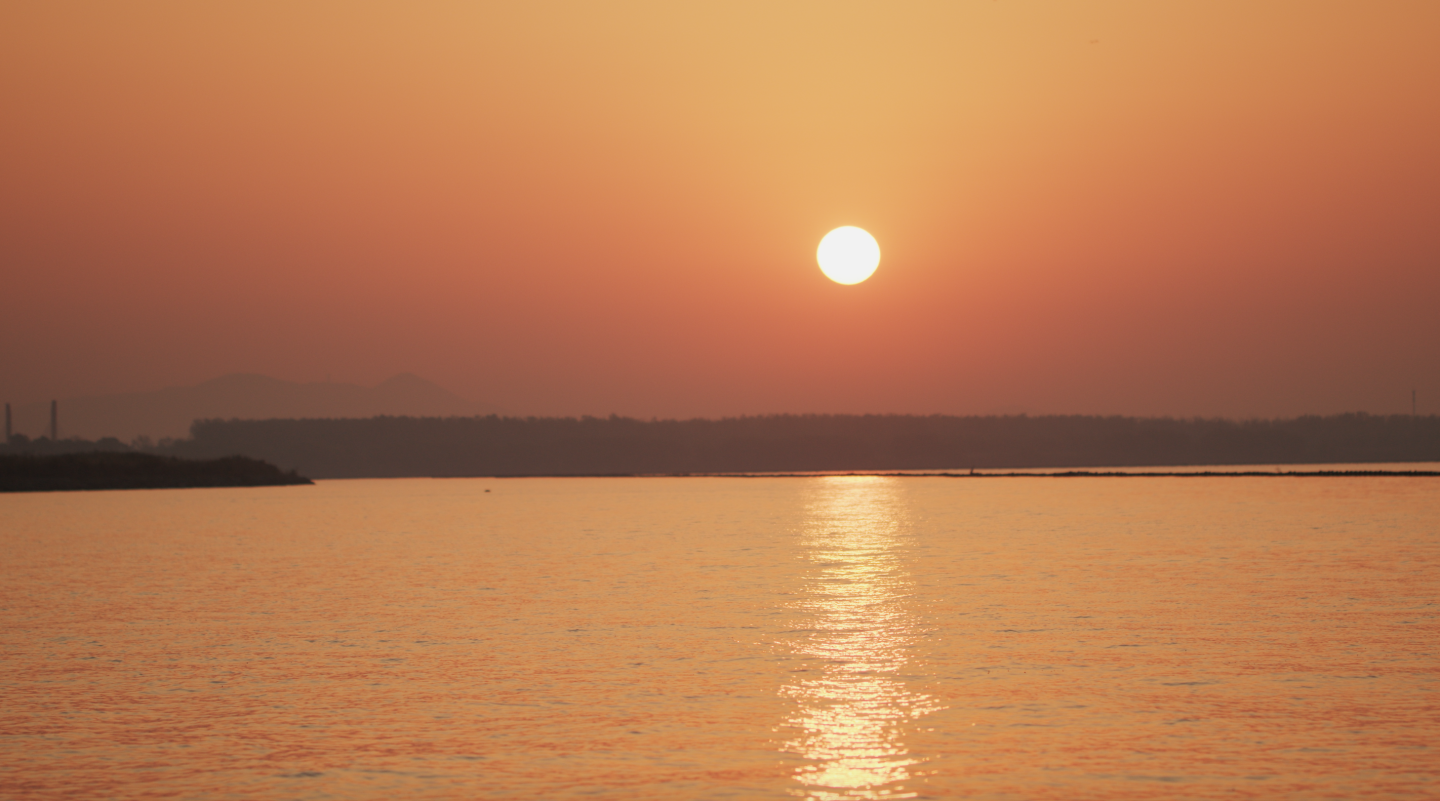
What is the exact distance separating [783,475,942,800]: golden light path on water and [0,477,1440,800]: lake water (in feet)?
0.34

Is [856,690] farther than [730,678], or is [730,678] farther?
[730,678]

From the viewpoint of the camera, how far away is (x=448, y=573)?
53.5 metres

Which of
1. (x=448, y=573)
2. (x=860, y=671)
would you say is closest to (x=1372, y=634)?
(x=860, y=671)

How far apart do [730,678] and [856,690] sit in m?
2.66

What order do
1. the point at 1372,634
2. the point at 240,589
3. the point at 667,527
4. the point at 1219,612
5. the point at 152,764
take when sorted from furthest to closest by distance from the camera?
the point at 667,527 < the point at 240,589 < the point at 1219,612 < the point at 1372,634 < the point at 152,764

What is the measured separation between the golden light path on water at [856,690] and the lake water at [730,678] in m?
0.10

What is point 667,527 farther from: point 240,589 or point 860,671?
point 860,671

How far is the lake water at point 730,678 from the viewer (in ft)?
57.7

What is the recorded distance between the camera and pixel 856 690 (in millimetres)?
23797

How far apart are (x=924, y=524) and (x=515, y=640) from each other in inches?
2693

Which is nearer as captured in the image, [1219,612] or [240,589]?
[1219,612]

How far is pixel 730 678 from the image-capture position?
2531cm

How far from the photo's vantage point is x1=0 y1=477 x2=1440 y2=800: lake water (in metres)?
17.6

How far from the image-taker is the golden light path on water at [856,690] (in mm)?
17422
